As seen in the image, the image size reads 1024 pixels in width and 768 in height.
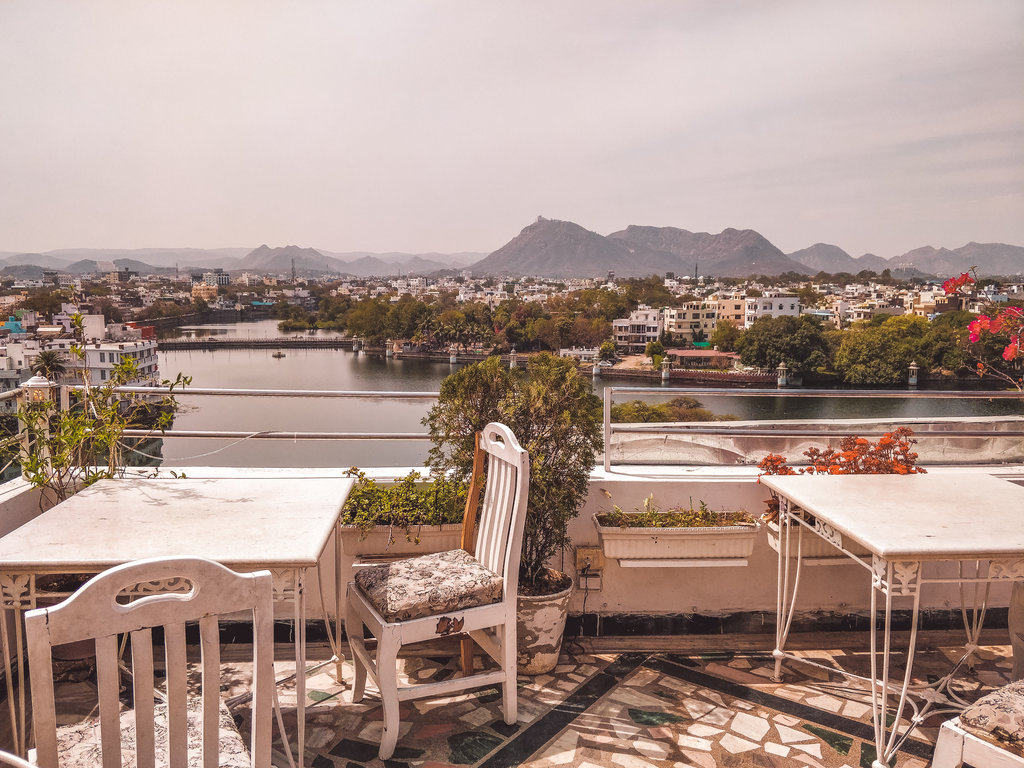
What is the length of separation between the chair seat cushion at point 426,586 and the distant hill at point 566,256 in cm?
12442

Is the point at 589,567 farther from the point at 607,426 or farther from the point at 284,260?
the point at 284,260

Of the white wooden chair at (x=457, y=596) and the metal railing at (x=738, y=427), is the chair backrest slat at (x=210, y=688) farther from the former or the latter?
the metal railing at (x=738, y=427)

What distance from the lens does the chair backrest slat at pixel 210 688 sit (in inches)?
44.8

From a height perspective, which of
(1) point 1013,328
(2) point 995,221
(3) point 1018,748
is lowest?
(3) point 1018,748

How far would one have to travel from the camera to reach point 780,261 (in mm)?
156125

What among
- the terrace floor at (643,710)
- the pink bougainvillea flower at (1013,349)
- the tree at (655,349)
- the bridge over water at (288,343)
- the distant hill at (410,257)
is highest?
the distant hill at (410,257)

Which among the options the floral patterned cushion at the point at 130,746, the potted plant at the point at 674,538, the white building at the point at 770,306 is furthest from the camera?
the white building at the point at 770,306

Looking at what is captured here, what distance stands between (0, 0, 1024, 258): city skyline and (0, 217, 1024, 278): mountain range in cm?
365

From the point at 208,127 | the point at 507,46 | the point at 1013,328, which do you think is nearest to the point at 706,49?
the point at 507,46

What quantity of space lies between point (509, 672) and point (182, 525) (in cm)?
111

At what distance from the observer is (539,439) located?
2.76m

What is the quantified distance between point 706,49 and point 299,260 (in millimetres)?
90815

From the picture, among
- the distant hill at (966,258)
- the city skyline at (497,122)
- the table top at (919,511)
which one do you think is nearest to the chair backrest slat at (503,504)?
the table top at (919,511)

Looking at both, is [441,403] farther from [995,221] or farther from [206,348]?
[995,221]
